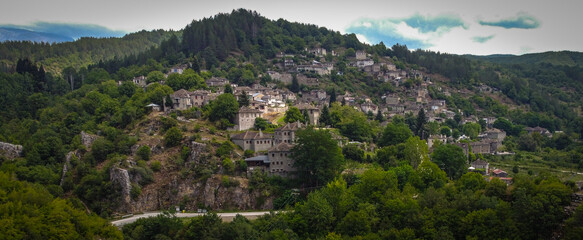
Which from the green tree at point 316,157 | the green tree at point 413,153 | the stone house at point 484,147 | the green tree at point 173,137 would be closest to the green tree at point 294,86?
the stone house at point 484,147

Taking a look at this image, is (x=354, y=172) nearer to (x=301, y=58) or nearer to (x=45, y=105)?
(x=45, y=105)

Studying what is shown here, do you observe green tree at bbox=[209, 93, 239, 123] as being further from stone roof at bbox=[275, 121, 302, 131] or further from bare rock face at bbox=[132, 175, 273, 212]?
bare rock face at bbox=[132, 175, 273, 212]

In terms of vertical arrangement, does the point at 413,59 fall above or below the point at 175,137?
above

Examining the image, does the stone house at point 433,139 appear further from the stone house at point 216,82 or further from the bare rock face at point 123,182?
the bare rock face at point 123,182

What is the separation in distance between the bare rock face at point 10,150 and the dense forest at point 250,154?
215 centimetres

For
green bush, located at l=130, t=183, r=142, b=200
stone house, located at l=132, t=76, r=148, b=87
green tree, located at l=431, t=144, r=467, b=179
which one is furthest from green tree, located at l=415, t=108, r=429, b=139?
stone house, located at l=132, t=76, r=148, b=87

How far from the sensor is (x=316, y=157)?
4819cm

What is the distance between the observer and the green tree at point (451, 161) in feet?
176

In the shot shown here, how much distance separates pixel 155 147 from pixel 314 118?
879 inches

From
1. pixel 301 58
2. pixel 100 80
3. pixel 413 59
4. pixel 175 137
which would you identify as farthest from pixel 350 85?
pixel 175 137

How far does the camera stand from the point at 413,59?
135 meters

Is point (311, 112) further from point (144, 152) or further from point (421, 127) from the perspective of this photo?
point (144, 152)

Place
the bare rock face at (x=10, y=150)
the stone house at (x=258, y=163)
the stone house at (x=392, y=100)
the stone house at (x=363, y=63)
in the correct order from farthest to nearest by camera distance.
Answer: the stone house at (x=363, y=63), the stone house at (x=392, y=100), the bare rock face at (x=10, y=150), the stone house at (x=258, y=163)

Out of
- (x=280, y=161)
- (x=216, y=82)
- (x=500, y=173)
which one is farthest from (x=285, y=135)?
(x=216, y=82)
